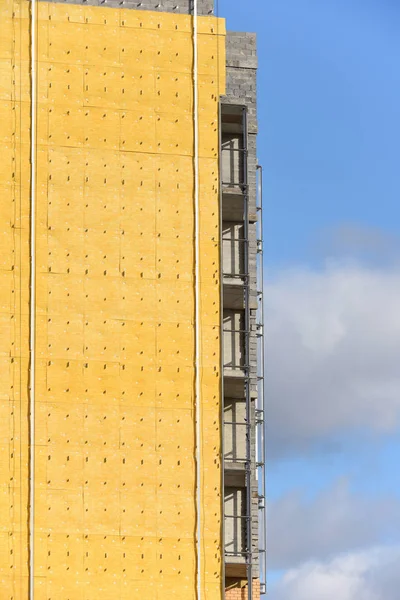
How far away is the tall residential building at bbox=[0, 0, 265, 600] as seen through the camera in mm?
65000

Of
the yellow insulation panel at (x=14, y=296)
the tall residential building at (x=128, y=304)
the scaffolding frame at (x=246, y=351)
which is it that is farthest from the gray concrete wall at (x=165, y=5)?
the scaffolding frame at (x=246, y=351)

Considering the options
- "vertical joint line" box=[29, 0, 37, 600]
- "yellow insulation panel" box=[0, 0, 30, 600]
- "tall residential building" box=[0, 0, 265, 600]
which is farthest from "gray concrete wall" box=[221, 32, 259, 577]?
"yellow insulation panel" box=[0, 0, 30, 600]

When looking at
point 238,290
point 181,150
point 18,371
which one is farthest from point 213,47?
point 18,371

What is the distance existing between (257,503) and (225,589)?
360 centimetres

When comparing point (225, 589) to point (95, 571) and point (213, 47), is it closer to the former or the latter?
point (95, 571)

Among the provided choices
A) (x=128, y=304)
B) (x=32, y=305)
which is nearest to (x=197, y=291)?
(x=128, y=304)

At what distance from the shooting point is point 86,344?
6669 centimetres

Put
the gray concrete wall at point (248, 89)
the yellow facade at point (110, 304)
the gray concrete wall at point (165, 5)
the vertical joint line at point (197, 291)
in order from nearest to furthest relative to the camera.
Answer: the yellow facade at point (110, 304), the vertical joint line at point (197, 291), the gray concrete wall at point (248, 89), the gray concrete wall at point (165, 5)

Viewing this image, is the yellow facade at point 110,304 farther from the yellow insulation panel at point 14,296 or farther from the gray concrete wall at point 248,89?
the gray concrete wall at point 248,89

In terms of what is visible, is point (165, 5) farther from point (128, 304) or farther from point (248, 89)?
point (128, 304)

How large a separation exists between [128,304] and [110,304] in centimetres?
71

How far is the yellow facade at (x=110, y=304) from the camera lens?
64875 mm

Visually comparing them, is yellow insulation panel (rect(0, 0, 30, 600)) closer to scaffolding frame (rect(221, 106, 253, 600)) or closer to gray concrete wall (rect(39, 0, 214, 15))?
gray concrete wall (rect(39, 0, 214, 15))

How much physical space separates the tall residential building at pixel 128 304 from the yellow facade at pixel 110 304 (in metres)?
0.07
